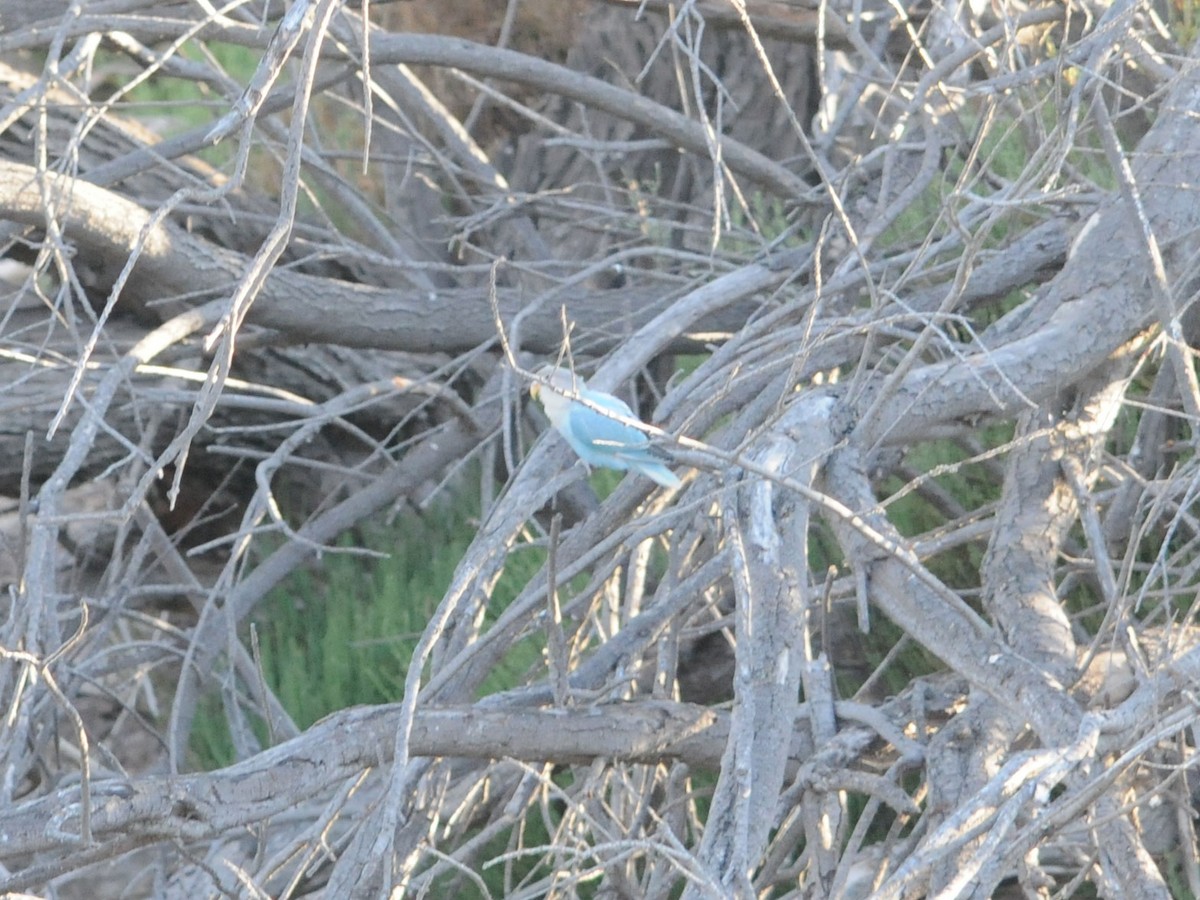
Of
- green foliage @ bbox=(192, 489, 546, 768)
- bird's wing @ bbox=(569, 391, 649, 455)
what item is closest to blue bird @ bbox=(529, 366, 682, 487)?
bird's wing @ bbox=(569, 391, 649, 455)

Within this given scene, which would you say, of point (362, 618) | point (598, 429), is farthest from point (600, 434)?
point (362, 618)

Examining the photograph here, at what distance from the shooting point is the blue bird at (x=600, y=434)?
85.5 inches

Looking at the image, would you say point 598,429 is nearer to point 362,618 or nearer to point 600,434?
point 600,434

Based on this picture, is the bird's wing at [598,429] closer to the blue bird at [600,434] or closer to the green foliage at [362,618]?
the blue bird at [600,434]

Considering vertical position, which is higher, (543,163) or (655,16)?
(655,16)

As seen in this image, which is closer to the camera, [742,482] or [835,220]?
[742,482]

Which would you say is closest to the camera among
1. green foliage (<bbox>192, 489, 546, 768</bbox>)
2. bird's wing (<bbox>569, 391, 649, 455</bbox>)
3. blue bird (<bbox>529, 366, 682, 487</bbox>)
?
blue bird (<bbox>529, 366, 682, 487</bbox>)

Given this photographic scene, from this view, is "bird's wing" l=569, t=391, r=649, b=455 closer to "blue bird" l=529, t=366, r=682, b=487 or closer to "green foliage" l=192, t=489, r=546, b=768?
"blue bird" l=529, t=366, r=682, b=487

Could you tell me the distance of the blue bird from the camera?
2.17 meters

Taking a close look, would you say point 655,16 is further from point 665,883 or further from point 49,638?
point 665,883

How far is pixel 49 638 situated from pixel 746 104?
9.26 feet

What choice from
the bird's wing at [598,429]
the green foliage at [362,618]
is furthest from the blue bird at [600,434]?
the green foliage at [362,618]

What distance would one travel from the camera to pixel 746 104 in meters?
4.48

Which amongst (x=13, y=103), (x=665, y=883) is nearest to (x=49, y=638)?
(x=13, y=103)
